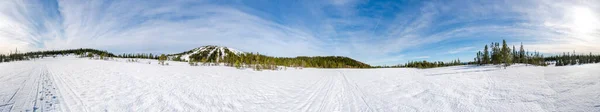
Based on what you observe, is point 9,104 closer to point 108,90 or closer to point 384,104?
point 108,90

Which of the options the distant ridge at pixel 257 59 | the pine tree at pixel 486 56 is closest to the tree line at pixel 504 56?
the pine tree at pixel 486 56

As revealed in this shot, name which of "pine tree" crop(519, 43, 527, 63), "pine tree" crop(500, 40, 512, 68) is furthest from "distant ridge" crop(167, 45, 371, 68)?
"pine tree" crop(519, 43, 527, 63)

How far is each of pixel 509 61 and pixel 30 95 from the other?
3466 cm

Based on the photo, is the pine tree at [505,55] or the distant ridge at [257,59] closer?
Answer: the pine tree at [505,55]

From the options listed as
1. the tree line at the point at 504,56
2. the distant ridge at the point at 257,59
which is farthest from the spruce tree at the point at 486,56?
the distant ridge at the point at 257,59

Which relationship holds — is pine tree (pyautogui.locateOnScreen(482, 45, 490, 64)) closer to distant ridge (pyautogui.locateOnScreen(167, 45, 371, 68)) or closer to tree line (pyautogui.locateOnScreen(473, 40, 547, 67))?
tree line (pyautogui.locateOnScreen(473, 40, 547, 67))

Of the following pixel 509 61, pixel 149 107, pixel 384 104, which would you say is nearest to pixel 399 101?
pixel 384 104

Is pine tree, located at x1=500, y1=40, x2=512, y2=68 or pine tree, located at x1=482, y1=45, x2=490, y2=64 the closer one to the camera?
pine tree, located at x1=500, y1=40, x2=512, y2=68

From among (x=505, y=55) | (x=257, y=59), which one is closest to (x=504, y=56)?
(x=505, y=55)

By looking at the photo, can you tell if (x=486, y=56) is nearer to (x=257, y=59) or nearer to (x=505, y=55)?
(x=505, y=55)

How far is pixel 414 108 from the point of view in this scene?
4848mm

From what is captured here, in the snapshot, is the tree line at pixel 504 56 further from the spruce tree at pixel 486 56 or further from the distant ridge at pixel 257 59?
the distant ridge at pixel 257 59

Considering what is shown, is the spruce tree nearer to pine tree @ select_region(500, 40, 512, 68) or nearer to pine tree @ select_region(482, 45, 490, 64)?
pine tree @ select_region(482, 45, 490, 64)

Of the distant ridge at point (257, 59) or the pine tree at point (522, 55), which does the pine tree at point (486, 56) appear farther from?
the distant ridge at point (257, 59)
